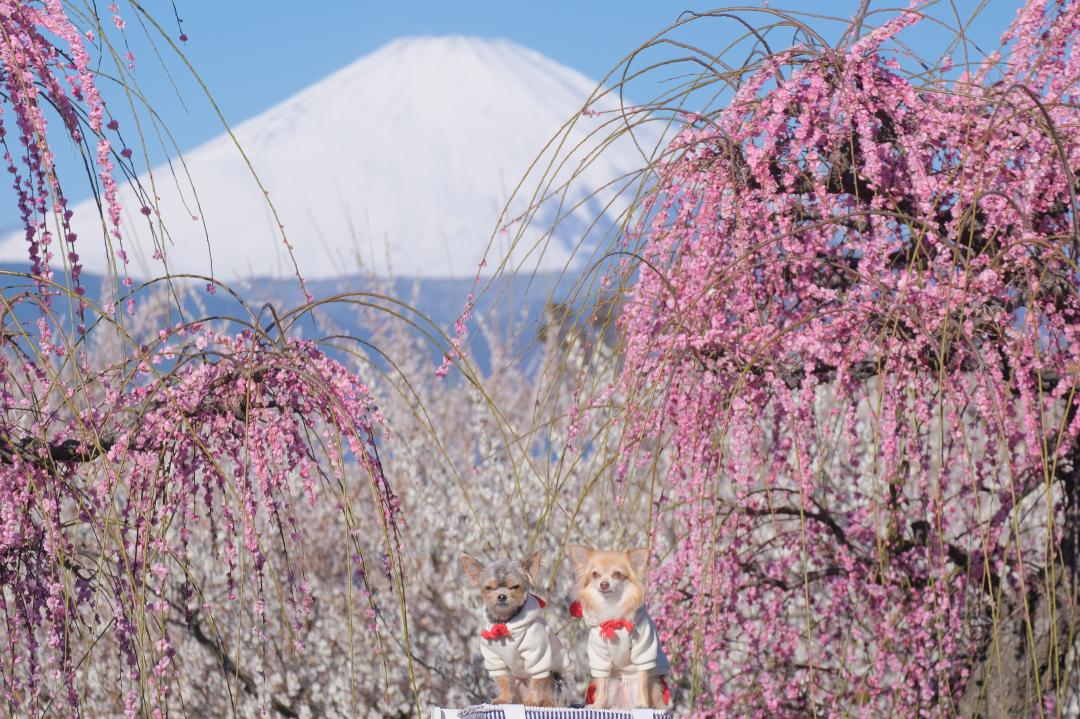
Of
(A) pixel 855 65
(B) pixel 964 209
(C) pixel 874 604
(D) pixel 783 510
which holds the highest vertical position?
(A) pixel 855 65

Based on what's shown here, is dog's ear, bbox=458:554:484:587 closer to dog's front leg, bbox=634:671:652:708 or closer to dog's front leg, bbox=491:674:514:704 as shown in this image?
dog's front leg, bbox=491:674:514:704

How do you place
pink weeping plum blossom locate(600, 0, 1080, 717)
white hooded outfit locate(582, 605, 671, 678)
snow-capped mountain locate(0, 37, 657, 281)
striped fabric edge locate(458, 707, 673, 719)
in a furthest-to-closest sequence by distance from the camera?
snow-capped mountain locate(0, 37, 657, 281) → pink weeping plum blossom locate(600, 0, 1080, 717) → white hooded outfit locate(582, 605, 671, 678) → striped fabric edge locate(458, 707, 673, 719)

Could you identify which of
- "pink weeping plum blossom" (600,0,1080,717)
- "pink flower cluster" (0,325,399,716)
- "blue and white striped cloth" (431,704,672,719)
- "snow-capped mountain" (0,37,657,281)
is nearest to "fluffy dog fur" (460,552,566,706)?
"blue and white striped cloth" (431,704,672,719)

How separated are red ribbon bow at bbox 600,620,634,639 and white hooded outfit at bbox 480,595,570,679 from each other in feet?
0.43

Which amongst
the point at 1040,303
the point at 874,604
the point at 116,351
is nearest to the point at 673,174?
the point at 1040,303

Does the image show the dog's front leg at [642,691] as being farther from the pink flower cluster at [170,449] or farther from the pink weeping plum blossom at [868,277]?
the pink flower cluster at [170,449]

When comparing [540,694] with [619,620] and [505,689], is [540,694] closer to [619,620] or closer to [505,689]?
[505,689]

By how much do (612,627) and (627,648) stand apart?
0.20 ft

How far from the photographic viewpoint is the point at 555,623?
4992 mm

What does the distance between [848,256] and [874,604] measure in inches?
49.8

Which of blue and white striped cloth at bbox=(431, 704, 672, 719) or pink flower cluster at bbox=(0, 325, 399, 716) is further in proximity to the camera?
pink flower cluster at bbox=(0, 325, 399, 716)

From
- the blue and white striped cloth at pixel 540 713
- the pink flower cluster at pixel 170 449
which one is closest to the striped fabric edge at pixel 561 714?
the blue and white striped cloth at pixel 540 713

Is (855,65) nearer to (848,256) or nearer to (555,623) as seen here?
(848,256)

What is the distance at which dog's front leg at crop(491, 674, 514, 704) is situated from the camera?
8.31 feet
